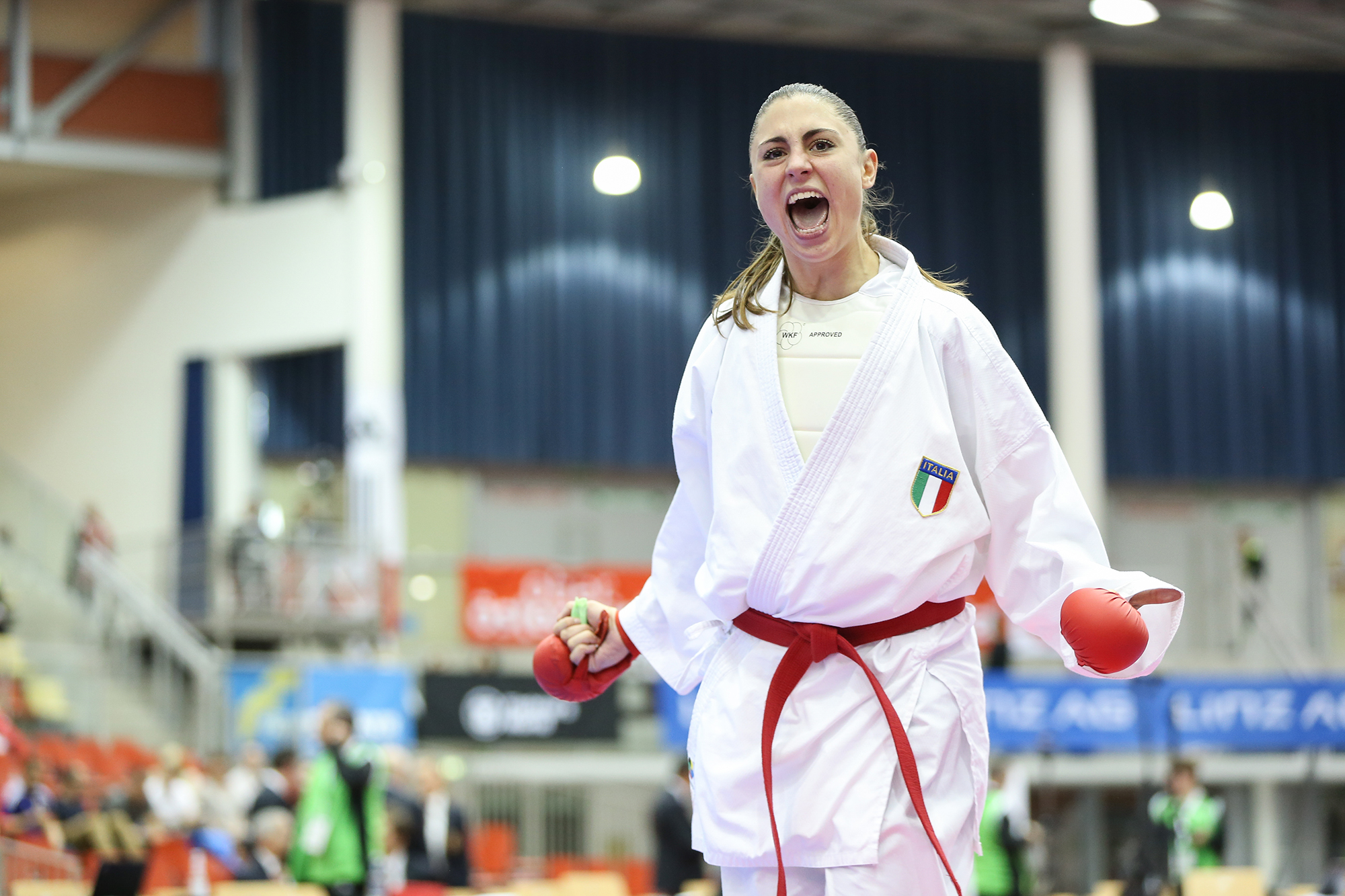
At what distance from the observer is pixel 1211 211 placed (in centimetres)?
2377

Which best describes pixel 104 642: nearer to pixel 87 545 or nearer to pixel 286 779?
pixel 87 545

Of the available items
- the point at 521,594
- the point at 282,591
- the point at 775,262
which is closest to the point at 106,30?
the point at 282,591

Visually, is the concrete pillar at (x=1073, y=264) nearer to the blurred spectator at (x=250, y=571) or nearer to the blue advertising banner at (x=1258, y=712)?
the blue advertising banner at (x=1258, y=712)

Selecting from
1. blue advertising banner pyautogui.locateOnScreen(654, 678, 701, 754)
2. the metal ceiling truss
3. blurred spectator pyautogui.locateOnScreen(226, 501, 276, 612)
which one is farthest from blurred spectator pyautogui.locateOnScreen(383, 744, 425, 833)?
the metal ceiling truss

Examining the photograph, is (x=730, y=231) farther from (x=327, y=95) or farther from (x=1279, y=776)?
(x=1279, y=776)

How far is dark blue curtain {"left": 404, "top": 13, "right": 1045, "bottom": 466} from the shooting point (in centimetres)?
2169

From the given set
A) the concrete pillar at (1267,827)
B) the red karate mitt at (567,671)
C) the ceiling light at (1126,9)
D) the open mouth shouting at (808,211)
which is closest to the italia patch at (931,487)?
the open mouth shouting at (808,211)

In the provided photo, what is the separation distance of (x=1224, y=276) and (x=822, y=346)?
22626 millimetres

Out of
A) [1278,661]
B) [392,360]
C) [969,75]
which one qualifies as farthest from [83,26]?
[1278,661]

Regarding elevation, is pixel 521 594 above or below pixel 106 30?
below

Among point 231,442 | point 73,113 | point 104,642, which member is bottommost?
point 104,642

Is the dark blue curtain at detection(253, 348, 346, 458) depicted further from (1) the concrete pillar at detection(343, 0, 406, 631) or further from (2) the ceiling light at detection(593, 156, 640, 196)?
(2) the ceiling light at detection(593, 156, 640, 196)

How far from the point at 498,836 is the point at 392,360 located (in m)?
7.42

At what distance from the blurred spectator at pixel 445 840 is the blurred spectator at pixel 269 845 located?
0.74 m
